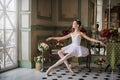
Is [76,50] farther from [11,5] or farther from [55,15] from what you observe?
[55,15]

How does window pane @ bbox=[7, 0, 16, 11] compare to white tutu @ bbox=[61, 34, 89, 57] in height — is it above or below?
above

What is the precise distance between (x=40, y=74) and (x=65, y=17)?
243 centimetres

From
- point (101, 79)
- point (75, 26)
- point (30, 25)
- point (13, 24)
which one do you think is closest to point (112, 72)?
point (101, 79)

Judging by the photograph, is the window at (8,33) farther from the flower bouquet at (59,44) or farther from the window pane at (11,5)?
the flower bouquet at (59,44)

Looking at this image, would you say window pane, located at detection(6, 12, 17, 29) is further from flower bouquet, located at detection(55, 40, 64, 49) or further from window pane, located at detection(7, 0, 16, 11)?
flower bouquet, located at detection(55, 40, 64, 49)

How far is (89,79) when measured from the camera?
16.0ft

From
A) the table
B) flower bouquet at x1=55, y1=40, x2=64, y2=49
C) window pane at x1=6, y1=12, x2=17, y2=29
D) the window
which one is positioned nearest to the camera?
the table

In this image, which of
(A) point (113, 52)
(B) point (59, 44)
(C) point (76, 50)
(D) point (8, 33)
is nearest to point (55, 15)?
(B) point (59, 44)

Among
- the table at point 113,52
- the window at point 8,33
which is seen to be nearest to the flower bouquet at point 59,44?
the window at point 8,33

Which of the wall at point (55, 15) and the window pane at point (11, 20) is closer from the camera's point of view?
the window pane at point (11, 20)

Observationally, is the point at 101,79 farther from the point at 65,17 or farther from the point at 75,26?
the point at 65,17

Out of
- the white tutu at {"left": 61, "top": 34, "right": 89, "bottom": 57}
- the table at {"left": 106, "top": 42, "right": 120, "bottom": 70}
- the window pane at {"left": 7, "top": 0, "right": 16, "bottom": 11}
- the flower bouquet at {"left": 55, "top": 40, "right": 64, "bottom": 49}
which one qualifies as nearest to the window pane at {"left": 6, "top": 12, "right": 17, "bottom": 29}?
the window pane at {"left": 7, "top": 0, "right": 16, "bottom": 11}

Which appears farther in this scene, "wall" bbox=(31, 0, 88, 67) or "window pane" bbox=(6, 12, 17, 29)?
"wall" bbox=(31, 0, 88, 67)

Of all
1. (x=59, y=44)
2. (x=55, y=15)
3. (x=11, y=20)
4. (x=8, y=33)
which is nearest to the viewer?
(x=8, y=33)
